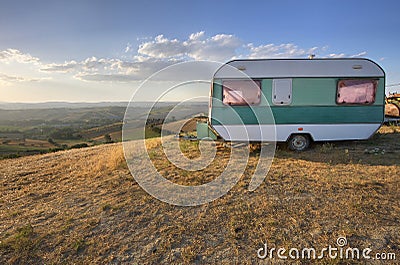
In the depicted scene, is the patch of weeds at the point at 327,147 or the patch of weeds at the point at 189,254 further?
the patch of weeds at the point at 327,147

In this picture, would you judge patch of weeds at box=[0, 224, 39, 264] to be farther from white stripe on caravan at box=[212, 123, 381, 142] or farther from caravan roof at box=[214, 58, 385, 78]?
caravan roof at box=[214, 58, 385, 78]

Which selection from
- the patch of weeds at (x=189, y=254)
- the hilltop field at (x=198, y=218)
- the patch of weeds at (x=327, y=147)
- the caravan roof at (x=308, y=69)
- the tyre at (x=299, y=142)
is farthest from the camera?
the tyre at (x=299, y=142)

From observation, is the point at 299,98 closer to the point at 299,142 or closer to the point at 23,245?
the point at 299,142

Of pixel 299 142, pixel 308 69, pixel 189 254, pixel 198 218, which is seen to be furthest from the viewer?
pixel 299 142

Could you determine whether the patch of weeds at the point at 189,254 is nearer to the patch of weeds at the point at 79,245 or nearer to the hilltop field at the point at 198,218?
the hilltop field at the point at 198,218

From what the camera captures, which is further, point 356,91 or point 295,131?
point 295,131

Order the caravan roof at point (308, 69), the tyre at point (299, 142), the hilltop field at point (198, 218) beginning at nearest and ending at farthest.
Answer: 1. the hilltop field at point (198, 218)
2. the caravan roof at point (308, 69)
3. the tyre at point (299, 142)

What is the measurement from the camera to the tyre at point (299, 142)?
23.3 feet

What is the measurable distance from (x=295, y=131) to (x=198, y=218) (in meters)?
4.85

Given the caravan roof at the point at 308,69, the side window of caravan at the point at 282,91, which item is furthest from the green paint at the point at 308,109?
the caravan roof at the point at 308,69

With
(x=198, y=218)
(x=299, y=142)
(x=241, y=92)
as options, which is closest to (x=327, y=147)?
(x=299, y=142)

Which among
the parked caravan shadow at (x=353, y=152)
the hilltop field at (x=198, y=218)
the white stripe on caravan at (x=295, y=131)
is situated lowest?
the hilltop field at (x=198, y=218)

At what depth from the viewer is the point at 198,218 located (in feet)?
11.1

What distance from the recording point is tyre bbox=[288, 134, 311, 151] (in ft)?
23.3
